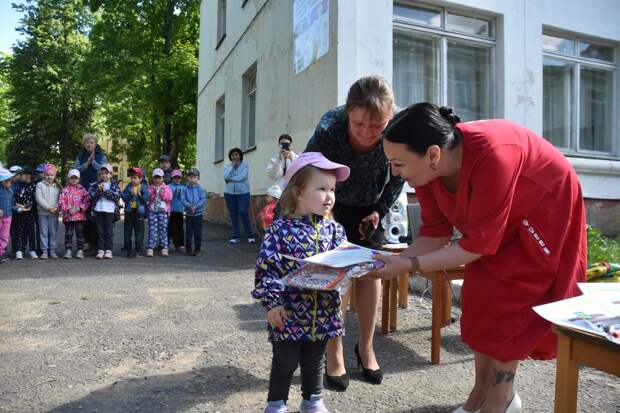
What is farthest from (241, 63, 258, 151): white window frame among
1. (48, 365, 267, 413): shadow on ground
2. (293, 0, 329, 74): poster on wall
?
(48, 365, 267, 413): shadow on ground

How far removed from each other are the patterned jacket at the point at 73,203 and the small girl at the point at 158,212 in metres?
1.04

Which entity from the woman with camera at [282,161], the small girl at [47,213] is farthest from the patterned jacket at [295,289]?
the small girl at [47,213]

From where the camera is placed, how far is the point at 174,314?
4.48 metres

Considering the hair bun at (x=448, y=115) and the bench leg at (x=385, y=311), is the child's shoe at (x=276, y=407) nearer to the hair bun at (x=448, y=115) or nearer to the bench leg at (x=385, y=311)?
the hair bun at (x=448, y=115)

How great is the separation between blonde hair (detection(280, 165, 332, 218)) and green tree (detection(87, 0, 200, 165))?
18544mm

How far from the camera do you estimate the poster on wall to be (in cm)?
737

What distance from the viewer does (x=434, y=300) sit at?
342 cm

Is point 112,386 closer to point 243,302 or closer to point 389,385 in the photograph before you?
Answer: point 389,385

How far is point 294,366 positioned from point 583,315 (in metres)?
1.34

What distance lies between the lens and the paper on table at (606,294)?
4.97 ft

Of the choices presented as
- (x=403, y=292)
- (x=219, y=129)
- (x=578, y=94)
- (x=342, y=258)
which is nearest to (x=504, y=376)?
(x=342, y=258)

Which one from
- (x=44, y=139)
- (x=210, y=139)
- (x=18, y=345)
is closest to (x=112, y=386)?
(x=18, y=345)

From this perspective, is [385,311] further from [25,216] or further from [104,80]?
[104,80]

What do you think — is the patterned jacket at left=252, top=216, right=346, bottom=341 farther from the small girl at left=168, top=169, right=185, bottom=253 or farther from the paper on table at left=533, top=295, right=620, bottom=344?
the small girl at left=168, top=169, right=185, bottom=253
